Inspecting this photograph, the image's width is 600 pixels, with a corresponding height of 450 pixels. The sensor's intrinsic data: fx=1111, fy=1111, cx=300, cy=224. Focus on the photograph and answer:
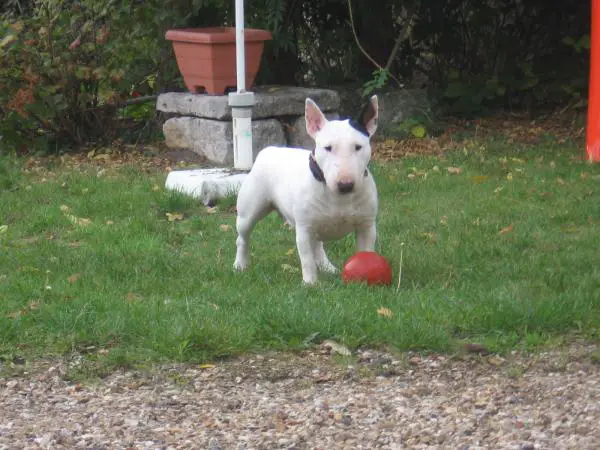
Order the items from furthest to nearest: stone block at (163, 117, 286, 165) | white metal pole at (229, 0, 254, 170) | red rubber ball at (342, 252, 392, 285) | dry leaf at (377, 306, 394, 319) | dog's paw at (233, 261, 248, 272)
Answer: stone block at (163, 117, 286, 165), white metal pole at (229, 0, 254, 170), dog's paw at (233, 261, 248, 272), red rubber ball at (342, 252, 392, 285), dry leaf at (377, 306, 394, 319)

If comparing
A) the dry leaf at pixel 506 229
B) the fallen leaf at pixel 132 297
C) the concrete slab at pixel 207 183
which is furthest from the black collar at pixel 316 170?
the concrete slab at pixel 207 183

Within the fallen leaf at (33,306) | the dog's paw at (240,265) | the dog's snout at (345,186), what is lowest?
the dog's paw at (240,265)

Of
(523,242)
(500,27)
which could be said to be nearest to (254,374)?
(523,242)

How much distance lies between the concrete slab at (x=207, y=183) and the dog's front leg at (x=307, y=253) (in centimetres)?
259

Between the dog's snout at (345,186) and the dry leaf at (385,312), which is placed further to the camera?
the dog's snout at (345,186)

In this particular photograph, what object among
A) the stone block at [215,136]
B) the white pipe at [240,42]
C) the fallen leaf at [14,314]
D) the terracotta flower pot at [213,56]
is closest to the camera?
the fallen leaf at [14,314]

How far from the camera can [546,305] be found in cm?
509

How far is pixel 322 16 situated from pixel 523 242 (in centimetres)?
601

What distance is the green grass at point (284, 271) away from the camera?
16.1 ft

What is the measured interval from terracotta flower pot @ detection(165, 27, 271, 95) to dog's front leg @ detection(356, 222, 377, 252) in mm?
4514

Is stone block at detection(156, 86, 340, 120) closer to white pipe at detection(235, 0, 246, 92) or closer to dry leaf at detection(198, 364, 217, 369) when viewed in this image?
white pipe at detection(235, 0, 246, 92)

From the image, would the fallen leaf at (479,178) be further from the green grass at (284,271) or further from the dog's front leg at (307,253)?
the dog's front leg at (307,253)

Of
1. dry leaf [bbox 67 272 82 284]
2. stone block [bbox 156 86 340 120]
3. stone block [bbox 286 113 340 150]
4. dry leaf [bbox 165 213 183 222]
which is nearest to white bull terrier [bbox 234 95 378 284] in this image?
dry leaf [bbox 67 272 82 284]

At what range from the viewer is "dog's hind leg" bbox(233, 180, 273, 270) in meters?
6.18
